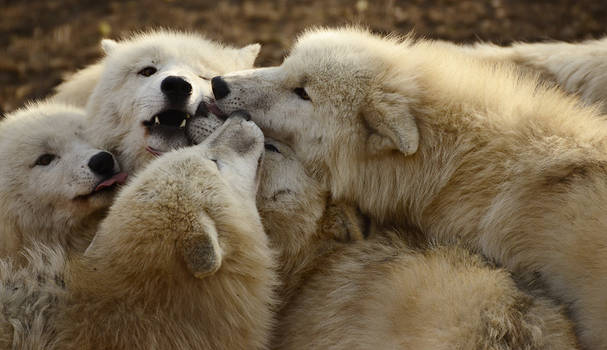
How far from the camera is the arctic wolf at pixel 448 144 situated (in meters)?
A: 3.72

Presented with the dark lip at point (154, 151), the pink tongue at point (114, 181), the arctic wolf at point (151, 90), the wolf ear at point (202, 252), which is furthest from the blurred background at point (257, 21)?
the wolf ear at point (202, 252)

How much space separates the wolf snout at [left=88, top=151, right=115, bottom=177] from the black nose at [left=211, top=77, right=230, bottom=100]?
74 cm

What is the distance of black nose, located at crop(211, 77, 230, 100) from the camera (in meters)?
4.34

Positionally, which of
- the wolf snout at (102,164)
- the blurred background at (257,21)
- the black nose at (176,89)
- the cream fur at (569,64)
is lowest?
the blurred background at (257,21)

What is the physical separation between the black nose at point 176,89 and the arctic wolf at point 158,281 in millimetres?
793

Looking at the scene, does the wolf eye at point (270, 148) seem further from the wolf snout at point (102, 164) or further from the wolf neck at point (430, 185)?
the wolf snout at point (102, 164)

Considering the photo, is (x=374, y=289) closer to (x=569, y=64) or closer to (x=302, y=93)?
(x=302, y=93)

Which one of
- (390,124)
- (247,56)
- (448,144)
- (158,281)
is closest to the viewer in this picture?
(158,281)

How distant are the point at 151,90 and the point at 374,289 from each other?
1.80m

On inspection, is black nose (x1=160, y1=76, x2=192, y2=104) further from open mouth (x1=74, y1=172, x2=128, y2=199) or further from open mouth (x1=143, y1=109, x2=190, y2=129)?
open mouth (x1=74, y1=172, x2=128, y2=199)

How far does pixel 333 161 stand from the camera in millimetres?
4180

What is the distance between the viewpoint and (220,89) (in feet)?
14.3

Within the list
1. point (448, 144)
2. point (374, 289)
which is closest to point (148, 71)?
point (448, 144)

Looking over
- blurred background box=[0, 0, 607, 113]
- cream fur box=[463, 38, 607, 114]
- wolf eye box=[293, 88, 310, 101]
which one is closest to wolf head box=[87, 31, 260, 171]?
wolf eye box=[293, 88, 310, 101]
